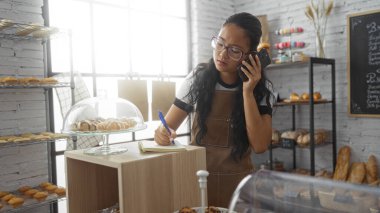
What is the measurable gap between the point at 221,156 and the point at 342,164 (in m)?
2.53

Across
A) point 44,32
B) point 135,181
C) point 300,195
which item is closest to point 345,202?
point 300,195

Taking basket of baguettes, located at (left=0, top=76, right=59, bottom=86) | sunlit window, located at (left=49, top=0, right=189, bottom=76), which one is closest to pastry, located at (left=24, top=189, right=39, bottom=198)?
basket of baguettes, located at (left=0, top=76, right=59, bottom=86)

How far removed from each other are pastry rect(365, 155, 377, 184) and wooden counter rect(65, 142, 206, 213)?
277 cm

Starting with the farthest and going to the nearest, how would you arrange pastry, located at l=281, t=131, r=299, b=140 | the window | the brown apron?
pastry, located at l=281, t=131, r=299, b=140, the window, the brown apron

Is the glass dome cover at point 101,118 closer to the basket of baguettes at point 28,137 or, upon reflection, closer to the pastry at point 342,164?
the basket of baguettes at point 28,137

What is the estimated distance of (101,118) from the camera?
1.28 metres

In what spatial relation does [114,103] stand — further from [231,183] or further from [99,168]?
[231,183]

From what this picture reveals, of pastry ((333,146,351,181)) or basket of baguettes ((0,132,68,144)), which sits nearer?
basket of baguettes ((0,132,68,144))

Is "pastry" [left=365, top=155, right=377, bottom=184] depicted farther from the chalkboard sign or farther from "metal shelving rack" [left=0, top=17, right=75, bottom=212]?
"metal shelving rack" [left=0, top=17, right=75, bottom=212]

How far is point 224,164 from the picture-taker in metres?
1.57

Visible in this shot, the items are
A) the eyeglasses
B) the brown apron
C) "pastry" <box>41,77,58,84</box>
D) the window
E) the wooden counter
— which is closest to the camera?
the wooden counter

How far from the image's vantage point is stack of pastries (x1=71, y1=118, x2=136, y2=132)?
1.18 meters

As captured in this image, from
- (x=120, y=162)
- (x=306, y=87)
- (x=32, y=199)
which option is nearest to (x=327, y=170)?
(x=306, y=87)

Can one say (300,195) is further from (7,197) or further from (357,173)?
(357,173)
